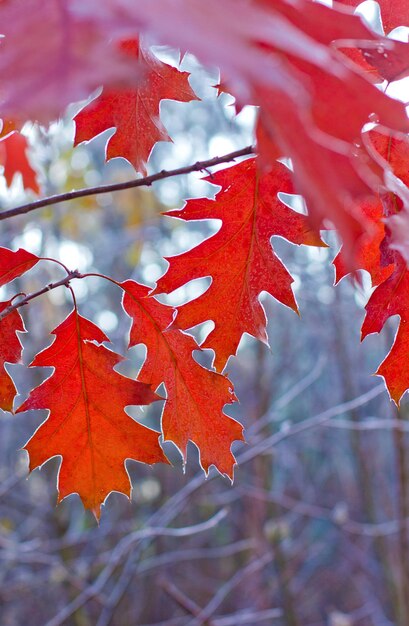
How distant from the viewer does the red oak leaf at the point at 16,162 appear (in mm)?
1674

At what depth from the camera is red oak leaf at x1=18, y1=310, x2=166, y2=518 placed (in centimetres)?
100

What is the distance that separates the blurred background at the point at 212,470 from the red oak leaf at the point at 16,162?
1.07 m

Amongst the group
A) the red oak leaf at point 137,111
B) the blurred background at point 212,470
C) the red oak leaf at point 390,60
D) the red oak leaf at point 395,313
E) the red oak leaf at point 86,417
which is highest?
the red oak leaf at point 390,60

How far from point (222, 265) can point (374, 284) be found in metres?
0.21

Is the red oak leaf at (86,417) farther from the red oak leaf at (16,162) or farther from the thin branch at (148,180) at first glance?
the red oak leaf at (16,162)

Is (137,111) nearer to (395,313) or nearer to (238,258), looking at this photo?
(238,258)

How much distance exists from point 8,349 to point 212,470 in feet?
8.50

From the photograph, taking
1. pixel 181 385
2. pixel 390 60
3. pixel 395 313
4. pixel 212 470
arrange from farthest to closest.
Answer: pixel 212 470
pixel 181 385
pixel 395 313
pixel 390 60

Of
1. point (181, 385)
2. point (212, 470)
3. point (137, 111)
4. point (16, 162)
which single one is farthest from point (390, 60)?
point (212, 470)

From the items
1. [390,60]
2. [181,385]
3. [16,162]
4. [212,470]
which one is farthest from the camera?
[212,470]

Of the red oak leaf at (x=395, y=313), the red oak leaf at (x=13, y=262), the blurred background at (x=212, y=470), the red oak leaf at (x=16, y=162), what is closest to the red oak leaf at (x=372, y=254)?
the red oak leaf at (x=395, y=313)

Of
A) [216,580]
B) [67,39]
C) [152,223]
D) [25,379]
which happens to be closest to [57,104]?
[67,39]

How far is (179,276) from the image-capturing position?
3.09 feet

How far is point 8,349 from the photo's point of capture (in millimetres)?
968
